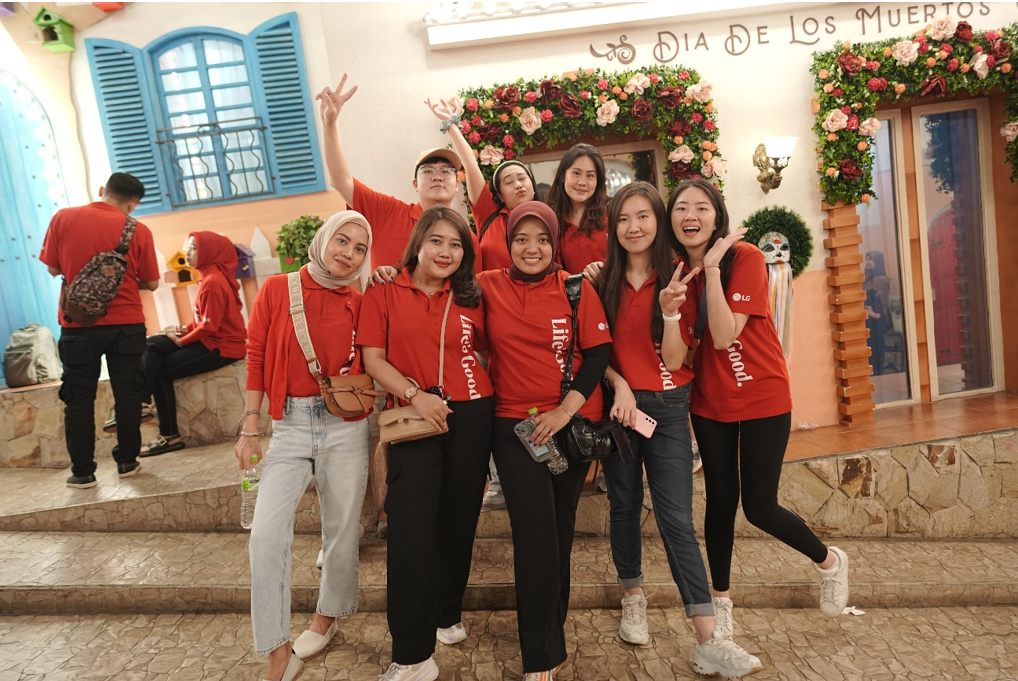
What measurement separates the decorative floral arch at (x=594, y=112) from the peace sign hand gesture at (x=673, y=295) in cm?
228

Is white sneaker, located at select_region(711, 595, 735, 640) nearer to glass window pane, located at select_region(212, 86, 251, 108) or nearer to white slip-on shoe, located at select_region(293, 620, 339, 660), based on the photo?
white slip-on shoe, located at select_region(293, 620, 339, 660)

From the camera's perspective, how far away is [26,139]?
208 inches

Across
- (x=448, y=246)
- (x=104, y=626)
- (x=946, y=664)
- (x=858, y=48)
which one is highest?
(x=858, y=48)

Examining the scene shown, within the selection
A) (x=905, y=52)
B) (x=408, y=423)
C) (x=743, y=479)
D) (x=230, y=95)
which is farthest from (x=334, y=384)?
(x=905, y=52)

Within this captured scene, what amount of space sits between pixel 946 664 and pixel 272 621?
2885 mm

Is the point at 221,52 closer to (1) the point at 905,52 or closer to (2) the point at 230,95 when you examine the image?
(2) the point at 230,95

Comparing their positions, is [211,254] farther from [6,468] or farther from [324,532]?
[324,532]

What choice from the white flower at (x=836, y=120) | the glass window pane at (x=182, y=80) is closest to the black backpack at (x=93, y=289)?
the glass window pane at (x=182, y=80)

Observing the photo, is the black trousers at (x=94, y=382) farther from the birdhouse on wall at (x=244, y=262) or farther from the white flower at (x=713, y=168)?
the white flower at (x=713, y=168)

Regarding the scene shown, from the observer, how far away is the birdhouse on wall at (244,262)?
17.8 ft

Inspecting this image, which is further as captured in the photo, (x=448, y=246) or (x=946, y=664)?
(x=946, y=664)

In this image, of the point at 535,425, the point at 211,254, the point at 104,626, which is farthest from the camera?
the point at 211,254

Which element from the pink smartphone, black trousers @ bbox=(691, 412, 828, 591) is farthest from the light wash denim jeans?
black trousers @ bbox=(691, 412, 828, 591)

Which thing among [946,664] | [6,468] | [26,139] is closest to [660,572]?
[946,664]
